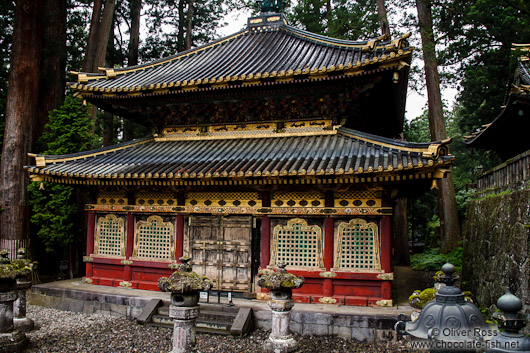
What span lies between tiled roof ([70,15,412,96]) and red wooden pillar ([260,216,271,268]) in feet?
12.8

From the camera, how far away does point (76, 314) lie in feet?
34.5

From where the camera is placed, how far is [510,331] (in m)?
2.51

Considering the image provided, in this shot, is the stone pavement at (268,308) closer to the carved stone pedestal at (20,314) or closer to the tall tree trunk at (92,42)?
the carved stone pedestal at (20,314)

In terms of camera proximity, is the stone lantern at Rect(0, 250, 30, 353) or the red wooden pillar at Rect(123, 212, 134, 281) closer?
the stone lantern at Rect(0, 250, 30, 353)

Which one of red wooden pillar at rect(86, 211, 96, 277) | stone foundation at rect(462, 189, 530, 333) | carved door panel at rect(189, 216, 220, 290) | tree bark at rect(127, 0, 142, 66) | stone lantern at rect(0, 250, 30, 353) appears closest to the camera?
stone lantern at rect(0, 250, 30, 353)

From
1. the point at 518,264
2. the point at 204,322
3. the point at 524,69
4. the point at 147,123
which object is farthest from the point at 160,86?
the point at 524,69

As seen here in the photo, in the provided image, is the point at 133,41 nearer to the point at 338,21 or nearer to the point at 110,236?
the point at 338,21

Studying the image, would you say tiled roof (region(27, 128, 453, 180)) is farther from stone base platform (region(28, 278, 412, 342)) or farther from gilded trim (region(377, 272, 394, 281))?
stone base platform (region(28, 278, 412, 342))

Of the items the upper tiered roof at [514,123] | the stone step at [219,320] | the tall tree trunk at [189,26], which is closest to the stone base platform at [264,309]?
the stone step at [219,320]

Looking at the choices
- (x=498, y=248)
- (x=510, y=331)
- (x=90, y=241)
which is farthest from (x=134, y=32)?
(x=510, y=331)

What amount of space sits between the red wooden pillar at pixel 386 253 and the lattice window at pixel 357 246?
153mm

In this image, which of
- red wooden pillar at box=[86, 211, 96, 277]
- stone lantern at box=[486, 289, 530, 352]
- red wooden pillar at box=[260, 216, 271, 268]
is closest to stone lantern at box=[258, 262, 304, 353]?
red wooden pillar at box=[260, 216, 271, 268]

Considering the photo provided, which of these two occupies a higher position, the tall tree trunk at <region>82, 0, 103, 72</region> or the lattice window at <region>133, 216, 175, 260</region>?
the tall tree trunk at <region>82, 0, 103, 72</region>

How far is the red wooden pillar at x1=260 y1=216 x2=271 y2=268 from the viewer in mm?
10148
